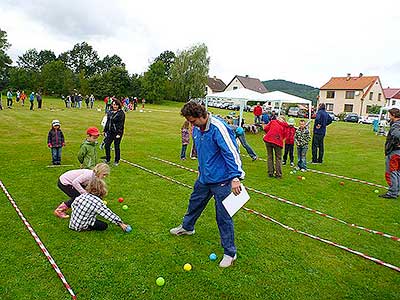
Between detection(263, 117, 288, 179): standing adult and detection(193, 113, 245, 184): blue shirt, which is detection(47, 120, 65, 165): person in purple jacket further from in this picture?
detection(193, 113, 245, 184): blue shirt

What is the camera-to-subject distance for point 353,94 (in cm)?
6184

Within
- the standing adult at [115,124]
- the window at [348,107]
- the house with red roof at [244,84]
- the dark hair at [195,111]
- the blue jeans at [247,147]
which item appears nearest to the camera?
the dark hair at [195,111]

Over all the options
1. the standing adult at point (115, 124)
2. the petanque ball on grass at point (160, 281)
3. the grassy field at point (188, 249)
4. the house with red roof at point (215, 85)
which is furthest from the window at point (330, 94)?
the petanque ball on grass at point (160, 281)

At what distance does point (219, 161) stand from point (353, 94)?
6483 cm

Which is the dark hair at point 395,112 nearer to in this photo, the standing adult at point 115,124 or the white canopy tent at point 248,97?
the standing adult at point 115,124

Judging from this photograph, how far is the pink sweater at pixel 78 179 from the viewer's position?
529cm

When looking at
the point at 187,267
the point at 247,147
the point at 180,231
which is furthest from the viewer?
the point at 247,147

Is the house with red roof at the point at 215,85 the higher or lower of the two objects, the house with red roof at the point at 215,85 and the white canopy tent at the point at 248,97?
the higher

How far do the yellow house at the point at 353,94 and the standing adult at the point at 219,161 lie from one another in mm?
63852

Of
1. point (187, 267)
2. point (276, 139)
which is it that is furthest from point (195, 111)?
point (276, 139)

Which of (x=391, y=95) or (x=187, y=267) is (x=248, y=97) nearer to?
(x=187, y=267)

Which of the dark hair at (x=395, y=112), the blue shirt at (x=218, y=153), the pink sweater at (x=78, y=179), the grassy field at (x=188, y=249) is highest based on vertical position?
the dark hair at (x=395, y=112)

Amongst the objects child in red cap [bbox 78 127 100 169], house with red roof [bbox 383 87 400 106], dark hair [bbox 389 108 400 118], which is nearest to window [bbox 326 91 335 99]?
house with red roof [bbox 383 87 400 106]

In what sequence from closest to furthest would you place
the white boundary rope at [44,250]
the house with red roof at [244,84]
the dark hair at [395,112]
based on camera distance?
1. the white boundary rope at [44,250]
2. the dark hair at [395,112]
3. the house with red roof at [244,84]
